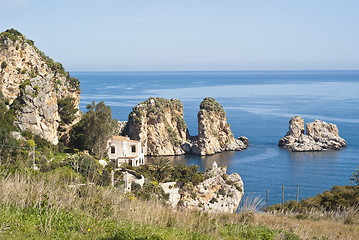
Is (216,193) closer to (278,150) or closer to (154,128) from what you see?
(154,128)

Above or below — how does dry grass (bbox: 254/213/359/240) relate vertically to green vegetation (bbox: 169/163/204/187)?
above

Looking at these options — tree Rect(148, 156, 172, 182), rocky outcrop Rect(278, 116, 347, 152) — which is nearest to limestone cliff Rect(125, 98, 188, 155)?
rocky outcrop Rect(278, 116, 347, 152)

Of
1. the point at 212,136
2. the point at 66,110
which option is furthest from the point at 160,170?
the point at 212,136

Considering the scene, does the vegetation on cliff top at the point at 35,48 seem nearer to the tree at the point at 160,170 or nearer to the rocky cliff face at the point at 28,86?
the rocky cliff face at the point at 28,86

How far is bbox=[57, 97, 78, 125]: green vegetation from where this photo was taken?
31.4m

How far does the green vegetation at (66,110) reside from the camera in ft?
103

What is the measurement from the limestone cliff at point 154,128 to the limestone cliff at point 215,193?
103ft

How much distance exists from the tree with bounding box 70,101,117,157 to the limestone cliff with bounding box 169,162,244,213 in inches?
360

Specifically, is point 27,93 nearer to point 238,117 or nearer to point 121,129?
point 121,129

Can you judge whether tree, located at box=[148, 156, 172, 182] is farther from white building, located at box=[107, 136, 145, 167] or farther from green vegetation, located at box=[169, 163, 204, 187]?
white building, located at box=[107, 136, 145, 167]

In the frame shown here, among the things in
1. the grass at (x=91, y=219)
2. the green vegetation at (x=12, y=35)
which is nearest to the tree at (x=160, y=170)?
the green vegetation at (x=12, y=35)

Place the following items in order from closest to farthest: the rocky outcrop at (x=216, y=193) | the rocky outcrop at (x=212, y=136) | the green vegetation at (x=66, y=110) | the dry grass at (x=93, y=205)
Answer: the dry grass at (x=93, y=205)
the rocky outcrop at (x=216, y=193)
the green vegetation at (x=66, y=110)
the rocky outcrop at (x=212, y=136)

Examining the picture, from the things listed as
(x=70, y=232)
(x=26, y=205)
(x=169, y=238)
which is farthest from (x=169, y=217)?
(x=26, y=205)

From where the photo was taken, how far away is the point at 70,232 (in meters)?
5.00
